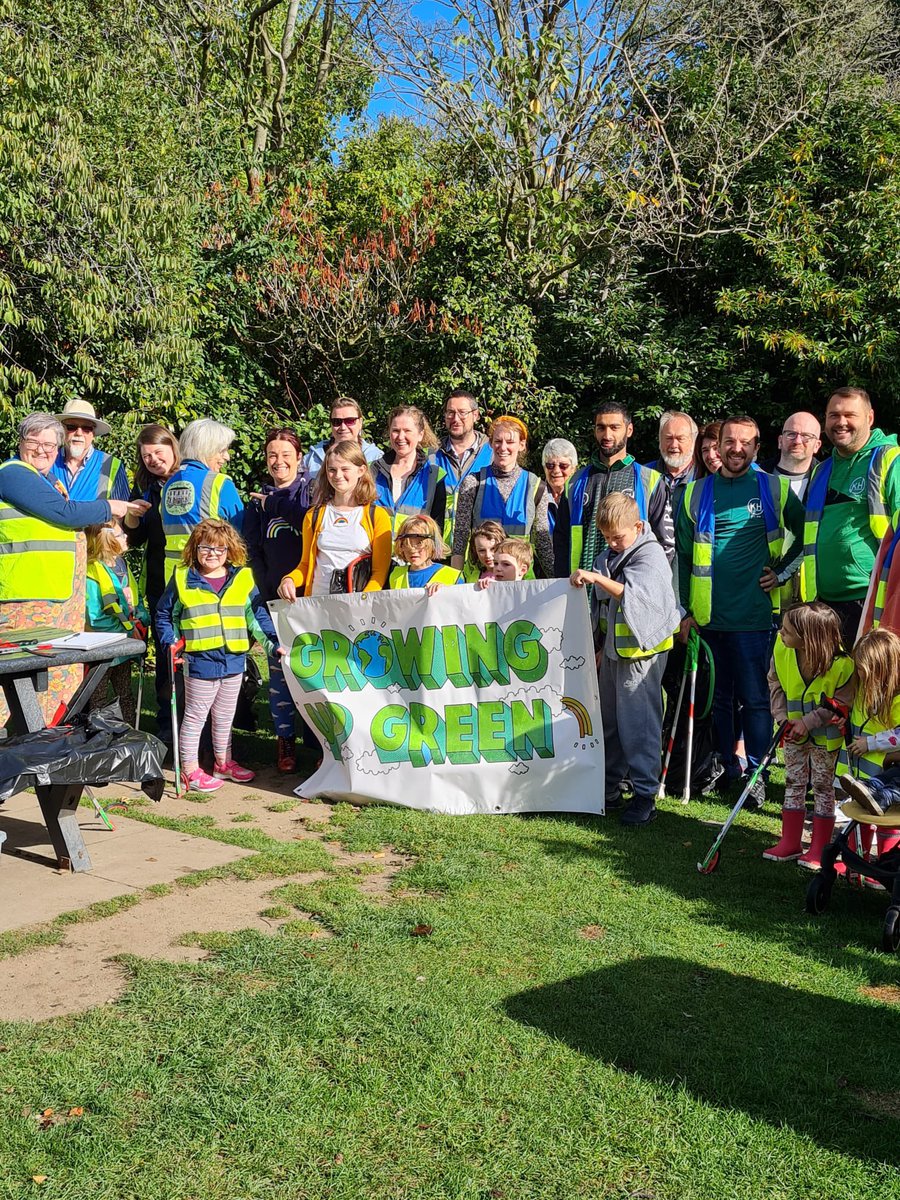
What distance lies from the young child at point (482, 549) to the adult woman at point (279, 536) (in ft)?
4.51

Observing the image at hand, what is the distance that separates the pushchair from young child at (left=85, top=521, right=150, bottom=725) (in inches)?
183

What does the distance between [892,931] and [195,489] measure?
16.7 feet

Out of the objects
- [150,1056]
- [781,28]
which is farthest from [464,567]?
[781,28]

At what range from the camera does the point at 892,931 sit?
15.3 feet

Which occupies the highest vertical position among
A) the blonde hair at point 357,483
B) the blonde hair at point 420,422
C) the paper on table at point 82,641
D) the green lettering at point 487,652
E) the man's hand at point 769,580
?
the blonde hair at point 420,422

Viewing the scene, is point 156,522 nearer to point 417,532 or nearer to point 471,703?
point 417,532

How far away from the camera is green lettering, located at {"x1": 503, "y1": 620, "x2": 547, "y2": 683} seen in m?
6.74

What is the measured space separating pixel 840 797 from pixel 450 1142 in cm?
349

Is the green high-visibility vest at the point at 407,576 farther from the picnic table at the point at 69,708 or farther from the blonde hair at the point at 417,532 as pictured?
the picnic table at the point at 69,708

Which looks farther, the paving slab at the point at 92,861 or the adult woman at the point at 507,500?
the adult woman at the point at 507,500

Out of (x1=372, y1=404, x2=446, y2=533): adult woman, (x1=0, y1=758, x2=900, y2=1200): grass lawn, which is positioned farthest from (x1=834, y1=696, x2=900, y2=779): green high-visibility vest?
(x1=372, y1=404, x2=446, y2=533): adult woman

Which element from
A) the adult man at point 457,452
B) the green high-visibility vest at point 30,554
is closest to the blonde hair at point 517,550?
the adult man at point 457,452

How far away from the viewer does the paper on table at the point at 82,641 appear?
5.73m

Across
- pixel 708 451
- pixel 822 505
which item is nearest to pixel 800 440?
pixel 708 451
